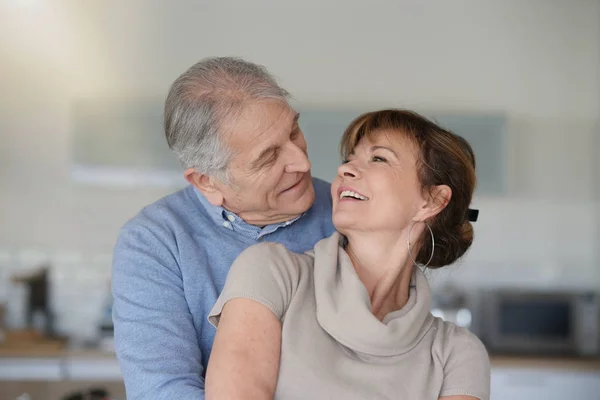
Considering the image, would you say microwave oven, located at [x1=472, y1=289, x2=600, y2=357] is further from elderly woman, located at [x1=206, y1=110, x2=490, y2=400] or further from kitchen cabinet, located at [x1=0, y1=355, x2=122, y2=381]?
elderly woman, located at [x1=206, y1=110, x2=490, y2=400]

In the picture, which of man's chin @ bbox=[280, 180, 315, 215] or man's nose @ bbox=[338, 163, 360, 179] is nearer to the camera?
man's nose @ bbox=[338, 163, 360, 179]

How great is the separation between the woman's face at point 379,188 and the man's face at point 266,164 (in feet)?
0.46

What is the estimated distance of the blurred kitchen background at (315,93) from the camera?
5750 millimetres

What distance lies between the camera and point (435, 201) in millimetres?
2039

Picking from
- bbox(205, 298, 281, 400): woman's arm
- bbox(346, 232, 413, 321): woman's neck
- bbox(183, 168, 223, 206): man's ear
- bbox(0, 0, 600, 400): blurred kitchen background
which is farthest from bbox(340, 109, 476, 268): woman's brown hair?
bbox(0, 0, 600, 400): blurred kitchen background

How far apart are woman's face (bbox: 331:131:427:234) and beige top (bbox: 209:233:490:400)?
3.9 inches

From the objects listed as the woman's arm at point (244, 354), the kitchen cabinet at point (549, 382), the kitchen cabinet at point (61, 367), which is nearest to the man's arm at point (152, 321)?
the woman's arm at point (244, 354)

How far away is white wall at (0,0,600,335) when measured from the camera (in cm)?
575

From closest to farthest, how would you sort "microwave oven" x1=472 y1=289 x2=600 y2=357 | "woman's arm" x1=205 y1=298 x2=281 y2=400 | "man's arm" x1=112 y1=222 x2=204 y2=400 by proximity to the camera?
"woman's arm" x1=205 y1=298 x2=281 y2=400 → "man's arm" x1=112 y1=222 x2=204 y2=400 → "microwave oven" x1=472 y1=289 x2=600 y2=357

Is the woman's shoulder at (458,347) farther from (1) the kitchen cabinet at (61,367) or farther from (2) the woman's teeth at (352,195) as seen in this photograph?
(1) the kitchen cabinet at (61,367)

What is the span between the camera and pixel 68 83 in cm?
577

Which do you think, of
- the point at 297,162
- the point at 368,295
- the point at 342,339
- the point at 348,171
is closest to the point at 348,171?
the point at 348,171

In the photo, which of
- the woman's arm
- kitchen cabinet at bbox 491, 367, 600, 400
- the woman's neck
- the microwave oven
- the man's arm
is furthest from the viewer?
the microwave oven

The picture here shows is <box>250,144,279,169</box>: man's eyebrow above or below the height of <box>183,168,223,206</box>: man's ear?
above
